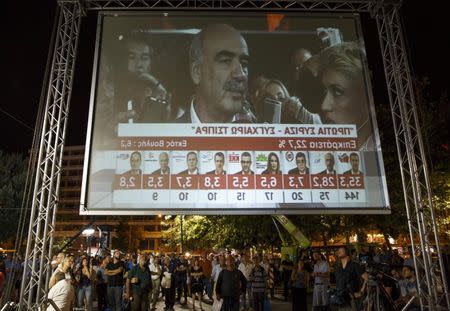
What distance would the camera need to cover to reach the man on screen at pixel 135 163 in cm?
817

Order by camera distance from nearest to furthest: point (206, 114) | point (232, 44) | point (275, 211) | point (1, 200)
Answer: point (275, 211)
point (206, 114)
point (232, 44)
point (1, 200)

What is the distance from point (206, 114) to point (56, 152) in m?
3.08

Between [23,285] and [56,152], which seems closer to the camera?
[23,285]

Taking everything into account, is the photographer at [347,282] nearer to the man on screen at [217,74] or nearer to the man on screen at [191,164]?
the man on screen at [191,164]

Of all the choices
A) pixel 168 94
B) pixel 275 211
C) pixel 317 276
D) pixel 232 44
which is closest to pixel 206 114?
pixel 168 94

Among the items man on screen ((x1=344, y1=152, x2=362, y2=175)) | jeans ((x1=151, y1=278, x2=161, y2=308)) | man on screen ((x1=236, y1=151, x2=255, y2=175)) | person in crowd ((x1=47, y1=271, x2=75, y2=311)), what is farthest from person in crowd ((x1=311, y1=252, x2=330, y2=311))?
person in crowd ((x1=47, y1=271, x2=75, y2=311))

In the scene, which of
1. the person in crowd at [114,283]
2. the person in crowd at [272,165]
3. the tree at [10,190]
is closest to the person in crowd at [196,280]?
the person in crowd at [114,283]

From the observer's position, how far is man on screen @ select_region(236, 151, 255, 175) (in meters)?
8.22

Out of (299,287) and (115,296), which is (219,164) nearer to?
(299,287)

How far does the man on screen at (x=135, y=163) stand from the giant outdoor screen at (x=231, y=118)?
2 cm

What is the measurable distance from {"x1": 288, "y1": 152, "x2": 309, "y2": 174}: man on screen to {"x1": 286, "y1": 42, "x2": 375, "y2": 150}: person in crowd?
750 millimetres

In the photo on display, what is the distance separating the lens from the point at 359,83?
9.12 meters

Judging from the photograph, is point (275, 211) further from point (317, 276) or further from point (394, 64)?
point (394, 64)

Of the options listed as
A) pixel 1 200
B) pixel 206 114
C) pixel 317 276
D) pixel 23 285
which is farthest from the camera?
pixel 1 200
